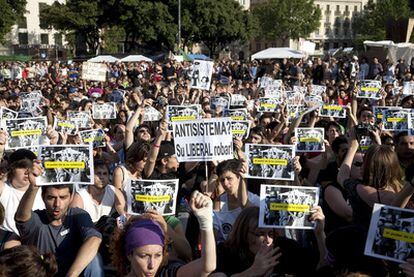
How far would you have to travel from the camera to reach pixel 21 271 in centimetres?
334

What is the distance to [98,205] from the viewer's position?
229 inches

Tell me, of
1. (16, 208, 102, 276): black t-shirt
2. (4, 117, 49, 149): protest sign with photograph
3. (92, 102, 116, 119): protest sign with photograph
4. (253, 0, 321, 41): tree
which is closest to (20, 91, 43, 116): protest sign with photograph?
(92, 102, 116, 119): protest sign with photograph

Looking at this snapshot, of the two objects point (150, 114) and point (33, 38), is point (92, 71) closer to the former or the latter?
point (150, 114)

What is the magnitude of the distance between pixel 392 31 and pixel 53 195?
3098 centimetres

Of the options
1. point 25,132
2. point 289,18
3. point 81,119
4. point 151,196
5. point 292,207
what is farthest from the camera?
point 289,18

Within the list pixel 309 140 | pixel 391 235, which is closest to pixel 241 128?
pixel 309 140

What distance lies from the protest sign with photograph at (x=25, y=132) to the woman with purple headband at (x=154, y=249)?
4.36 m

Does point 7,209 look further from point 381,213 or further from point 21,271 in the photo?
point 381,213

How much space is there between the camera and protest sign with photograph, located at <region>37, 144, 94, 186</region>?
495 cm

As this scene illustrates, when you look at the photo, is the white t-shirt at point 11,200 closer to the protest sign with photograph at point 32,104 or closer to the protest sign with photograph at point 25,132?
the protest sign with photograph at point 25,132

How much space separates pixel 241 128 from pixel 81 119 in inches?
133

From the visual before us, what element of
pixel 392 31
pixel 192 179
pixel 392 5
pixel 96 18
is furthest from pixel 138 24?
pixel 192 179

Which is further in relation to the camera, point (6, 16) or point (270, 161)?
point (6, 16)

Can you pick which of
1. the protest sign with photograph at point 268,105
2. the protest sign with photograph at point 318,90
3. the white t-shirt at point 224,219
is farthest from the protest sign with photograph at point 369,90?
the white t-shirt at point 224,219
